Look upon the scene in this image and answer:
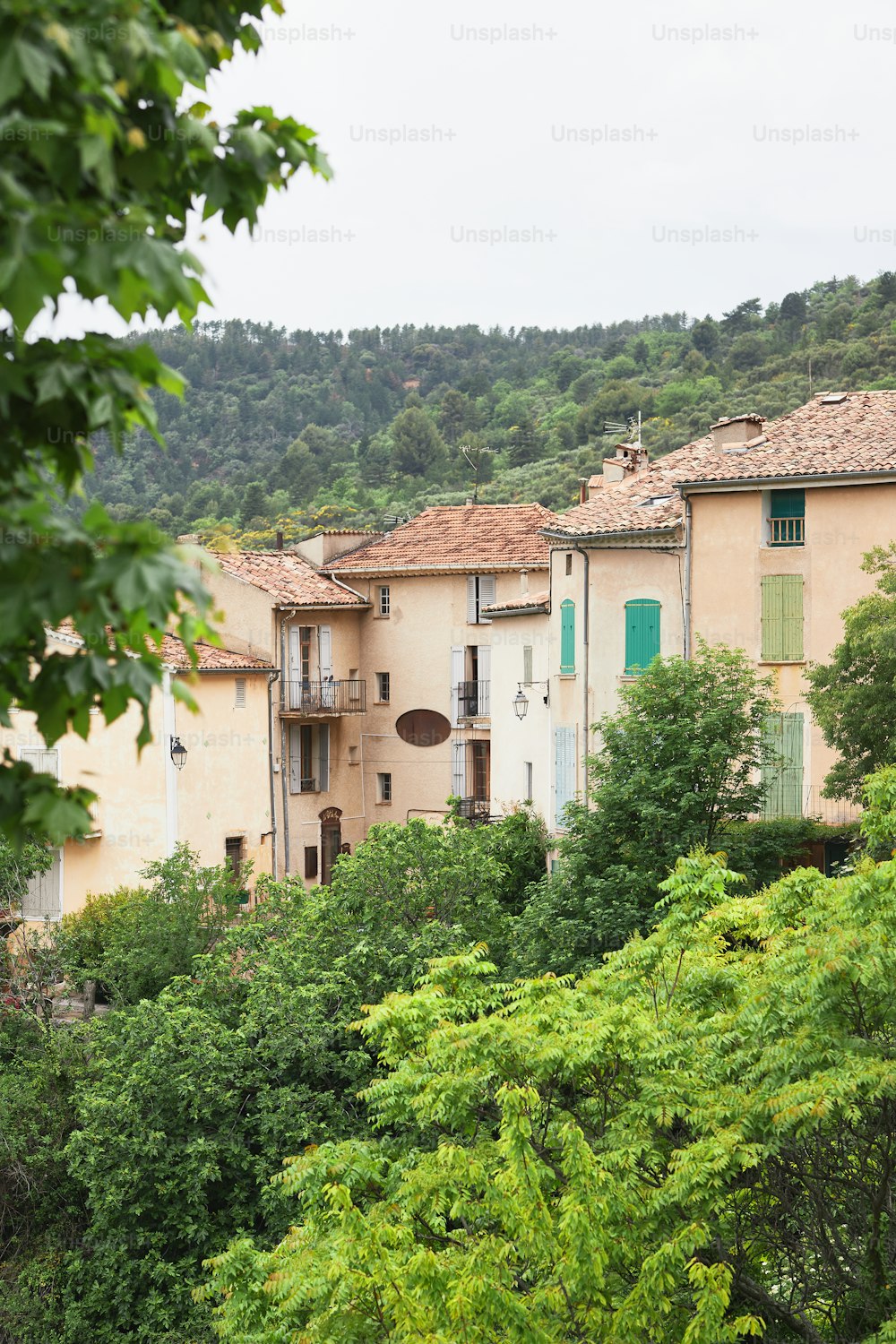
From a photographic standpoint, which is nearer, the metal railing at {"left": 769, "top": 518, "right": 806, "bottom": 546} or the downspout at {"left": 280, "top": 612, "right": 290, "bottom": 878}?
the metal railing at {"left": 769, "top": 518, "right": 806, "bottom": 546}

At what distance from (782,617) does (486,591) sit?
19996 millimetres

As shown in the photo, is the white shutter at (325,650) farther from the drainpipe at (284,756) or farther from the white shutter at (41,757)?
the white shutter at (41,757)

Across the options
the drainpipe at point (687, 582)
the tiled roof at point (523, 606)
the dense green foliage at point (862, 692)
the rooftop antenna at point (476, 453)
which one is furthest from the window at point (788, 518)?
the rooftop antenna at point (476, 453)

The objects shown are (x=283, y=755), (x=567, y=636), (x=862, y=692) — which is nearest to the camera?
(x=862, y=692)

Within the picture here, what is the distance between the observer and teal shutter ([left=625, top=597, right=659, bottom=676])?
98.2 ft

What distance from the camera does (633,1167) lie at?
10305 mm

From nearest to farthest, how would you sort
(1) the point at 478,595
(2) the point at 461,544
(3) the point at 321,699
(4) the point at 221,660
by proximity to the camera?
1. (4) the point at 221,660
2. (3) the point at 321,699
3. (1) the point at 478,595
4. (2) the point at 461,544

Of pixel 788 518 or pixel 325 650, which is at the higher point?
pixel 788 518

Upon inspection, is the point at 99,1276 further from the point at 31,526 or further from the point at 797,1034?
the point at 31,526

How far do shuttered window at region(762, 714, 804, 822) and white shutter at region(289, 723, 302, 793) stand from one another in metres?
22.0

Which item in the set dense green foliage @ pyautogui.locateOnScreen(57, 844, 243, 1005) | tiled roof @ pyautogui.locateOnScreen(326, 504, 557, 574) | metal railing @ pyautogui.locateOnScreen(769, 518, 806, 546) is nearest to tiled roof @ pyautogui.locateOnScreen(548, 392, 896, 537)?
metal railing @ pyautogui.locateOnScreen(769, 518, 806, 546)

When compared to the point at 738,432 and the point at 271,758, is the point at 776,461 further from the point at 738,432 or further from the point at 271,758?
the point at 271,758

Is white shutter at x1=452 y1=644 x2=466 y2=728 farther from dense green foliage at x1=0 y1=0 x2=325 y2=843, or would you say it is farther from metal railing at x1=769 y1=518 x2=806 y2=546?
dense green foliage at x1=0 y1=0 x2=325 y2=843

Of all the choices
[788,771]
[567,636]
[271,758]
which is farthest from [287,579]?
[788,771]
